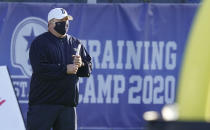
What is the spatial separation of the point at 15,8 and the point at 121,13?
62.2 inches

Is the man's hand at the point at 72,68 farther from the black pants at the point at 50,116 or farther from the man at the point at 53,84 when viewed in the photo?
the black pants at the point at 50,116

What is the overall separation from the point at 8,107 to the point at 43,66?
62 centimetres

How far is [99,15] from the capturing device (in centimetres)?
1098

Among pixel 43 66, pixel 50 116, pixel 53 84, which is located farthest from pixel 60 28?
pixel 50 116

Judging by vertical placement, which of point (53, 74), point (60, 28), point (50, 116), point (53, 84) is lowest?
point (50, 116)

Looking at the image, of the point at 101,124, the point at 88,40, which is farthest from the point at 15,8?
the point at 101,124

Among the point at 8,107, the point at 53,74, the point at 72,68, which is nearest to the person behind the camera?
the point at 72,68

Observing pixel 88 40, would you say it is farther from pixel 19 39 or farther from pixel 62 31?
pixel 62 31

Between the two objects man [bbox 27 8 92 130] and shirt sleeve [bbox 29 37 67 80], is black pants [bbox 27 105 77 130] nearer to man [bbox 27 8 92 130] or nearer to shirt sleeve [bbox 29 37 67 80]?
man [bbox 27 8 92 130]

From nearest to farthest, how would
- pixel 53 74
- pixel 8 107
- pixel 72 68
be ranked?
1. pixel 72 68
2. pixel 53 74
3. pixel 8 107

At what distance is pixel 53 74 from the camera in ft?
26.0

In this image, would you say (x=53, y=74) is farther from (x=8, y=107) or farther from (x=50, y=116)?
(x=8, y=107)

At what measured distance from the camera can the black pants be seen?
315 inches

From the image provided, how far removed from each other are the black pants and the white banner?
14 cm
